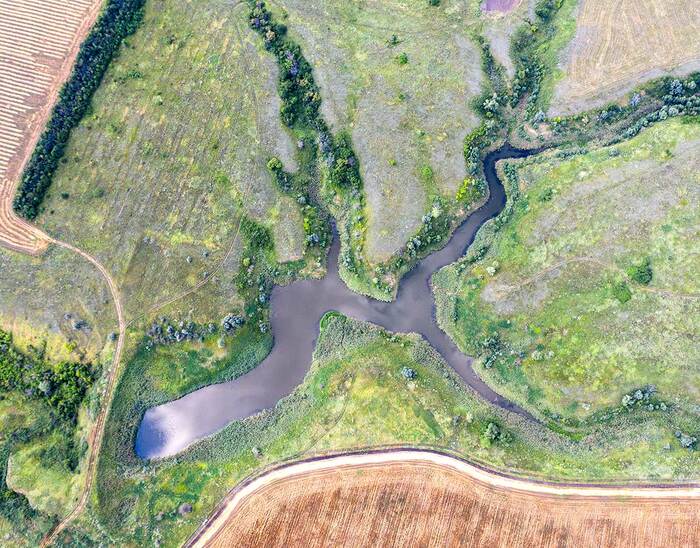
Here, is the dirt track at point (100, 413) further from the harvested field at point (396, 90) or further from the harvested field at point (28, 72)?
the harvested field at point (396, 90)

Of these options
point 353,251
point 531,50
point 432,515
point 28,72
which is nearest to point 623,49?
point 531,50

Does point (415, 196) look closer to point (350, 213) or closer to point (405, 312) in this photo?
point (350, 213)

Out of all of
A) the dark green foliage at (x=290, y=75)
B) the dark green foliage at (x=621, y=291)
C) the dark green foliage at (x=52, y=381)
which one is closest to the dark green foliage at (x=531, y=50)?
the dark green foliage at (x=621, y=291)

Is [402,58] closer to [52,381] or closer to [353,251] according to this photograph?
[353,251]

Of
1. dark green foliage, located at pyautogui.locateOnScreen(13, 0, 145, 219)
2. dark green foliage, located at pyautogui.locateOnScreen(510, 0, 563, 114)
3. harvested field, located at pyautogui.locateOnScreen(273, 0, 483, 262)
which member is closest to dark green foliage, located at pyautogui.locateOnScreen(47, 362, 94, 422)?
dark green foliage, located at pyautogui.locateOnScreen(13, 0, 145, 219)

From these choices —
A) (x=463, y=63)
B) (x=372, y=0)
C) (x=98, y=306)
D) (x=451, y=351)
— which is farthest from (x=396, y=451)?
(x=372, y=0)

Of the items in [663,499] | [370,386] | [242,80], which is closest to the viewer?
[663,499]

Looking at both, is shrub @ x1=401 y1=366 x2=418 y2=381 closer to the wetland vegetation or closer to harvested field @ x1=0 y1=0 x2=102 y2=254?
the wetland vegetation
